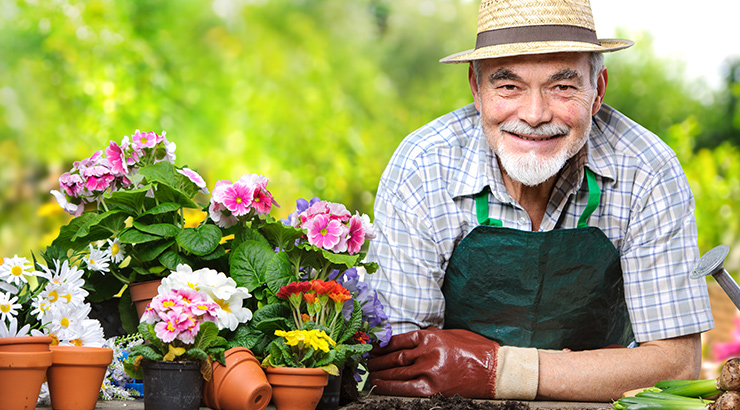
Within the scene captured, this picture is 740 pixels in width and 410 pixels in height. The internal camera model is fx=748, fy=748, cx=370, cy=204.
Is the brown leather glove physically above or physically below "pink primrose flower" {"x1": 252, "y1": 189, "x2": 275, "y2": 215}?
below

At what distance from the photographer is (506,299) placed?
223 cm

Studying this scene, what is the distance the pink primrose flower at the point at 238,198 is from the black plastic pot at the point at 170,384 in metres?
0.36

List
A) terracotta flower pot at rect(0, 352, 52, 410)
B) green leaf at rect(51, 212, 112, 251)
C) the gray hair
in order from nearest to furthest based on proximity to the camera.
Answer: terracotta flower pot at rect(0, 352, 52, 410), green leaf at rect(51, 212, 112, 251), the gray hair

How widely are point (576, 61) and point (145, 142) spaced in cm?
123

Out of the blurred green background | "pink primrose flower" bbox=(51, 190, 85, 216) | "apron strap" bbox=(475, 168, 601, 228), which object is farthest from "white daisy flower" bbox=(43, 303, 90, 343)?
the blurred green background

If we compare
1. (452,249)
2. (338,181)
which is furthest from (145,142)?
(338,181)

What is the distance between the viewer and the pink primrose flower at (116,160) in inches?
69.7

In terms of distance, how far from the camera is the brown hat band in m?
2.15

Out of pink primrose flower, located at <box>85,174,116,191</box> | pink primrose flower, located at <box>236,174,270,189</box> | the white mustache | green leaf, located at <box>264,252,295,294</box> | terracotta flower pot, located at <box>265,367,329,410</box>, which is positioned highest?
the white mustache

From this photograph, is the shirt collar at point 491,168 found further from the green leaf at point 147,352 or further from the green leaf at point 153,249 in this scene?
the green leaf at point 147,352

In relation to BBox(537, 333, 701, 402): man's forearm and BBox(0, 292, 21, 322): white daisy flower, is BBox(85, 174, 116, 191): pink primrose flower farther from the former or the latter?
BBox(537, 333, 701, 402): man's forearm

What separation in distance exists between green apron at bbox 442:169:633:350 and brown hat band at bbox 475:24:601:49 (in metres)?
0.43

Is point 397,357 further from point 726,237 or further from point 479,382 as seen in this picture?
point 726,237

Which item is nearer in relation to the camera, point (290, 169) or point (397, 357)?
point (397, 357)
